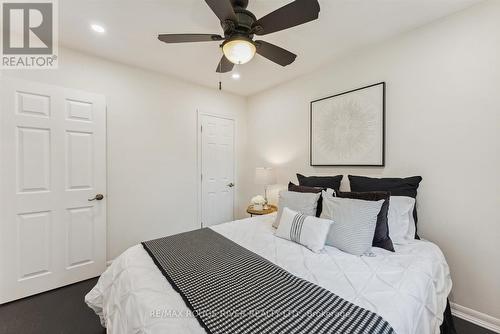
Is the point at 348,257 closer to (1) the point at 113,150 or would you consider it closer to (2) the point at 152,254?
(2) the point at 152,254

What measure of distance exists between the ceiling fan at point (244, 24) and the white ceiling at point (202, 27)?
28 centimetres

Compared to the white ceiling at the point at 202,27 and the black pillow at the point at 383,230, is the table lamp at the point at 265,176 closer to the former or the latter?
the white ceiling at the point at 202,27

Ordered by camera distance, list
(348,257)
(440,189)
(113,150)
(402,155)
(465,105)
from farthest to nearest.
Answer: (113,150) < (402,155) < (440,189) < (465,105) < (348,257)

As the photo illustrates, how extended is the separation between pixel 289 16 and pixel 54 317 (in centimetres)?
295

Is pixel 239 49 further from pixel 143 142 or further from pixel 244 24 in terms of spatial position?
pixel 143 142

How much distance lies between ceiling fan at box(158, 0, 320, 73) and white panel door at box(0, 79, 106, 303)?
149 cm

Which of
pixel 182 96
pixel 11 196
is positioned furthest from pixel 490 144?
pixel 11 196

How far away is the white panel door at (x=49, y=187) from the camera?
6.56ft

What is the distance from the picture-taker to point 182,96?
320 cm

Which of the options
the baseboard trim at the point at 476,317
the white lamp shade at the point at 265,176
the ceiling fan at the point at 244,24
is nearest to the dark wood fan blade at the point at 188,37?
the ceiling fan at the point at 244,24

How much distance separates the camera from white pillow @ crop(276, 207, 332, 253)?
1632mm

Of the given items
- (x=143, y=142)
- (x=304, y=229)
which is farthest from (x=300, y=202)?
(x=143, y=142)

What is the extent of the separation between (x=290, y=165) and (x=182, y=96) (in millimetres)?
1876

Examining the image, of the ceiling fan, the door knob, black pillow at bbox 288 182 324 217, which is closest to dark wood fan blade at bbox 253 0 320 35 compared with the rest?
the ceiling fan
